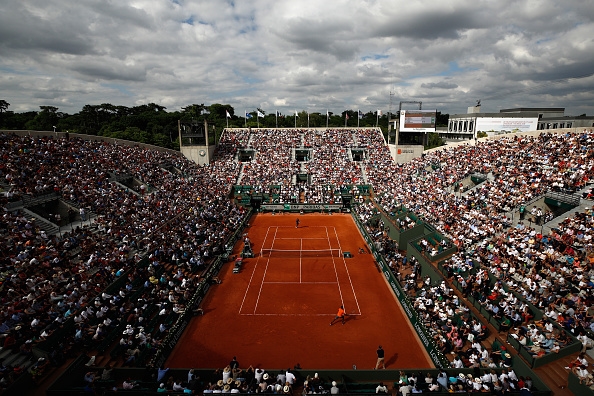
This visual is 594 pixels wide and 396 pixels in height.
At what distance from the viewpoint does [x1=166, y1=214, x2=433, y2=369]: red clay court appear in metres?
16.1

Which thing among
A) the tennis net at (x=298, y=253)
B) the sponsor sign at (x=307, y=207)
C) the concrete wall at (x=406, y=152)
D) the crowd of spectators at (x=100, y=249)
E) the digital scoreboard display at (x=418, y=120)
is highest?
the digital scoreboard display at (x=418, y=120)

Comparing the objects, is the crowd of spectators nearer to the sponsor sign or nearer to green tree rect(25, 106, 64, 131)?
the sponsor sign

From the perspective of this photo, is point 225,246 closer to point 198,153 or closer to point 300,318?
point 300,318

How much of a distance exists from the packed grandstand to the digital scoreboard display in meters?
7.30

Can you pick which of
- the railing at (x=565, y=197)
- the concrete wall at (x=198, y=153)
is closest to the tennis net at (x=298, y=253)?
the railing at (x=565, y=197)

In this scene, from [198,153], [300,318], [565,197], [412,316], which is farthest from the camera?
[198,153]

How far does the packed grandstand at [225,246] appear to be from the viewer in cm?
1471

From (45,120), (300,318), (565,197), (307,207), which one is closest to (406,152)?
(307,207)

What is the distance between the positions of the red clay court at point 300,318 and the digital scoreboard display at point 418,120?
28.2 meters

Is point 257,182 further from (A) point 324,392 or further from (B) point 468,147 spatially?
(A) point 324,392

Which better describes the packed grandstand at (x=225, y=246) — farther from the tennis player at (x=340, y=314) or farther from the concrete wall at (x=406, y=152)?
the concrete wall at (x=406, y=152)

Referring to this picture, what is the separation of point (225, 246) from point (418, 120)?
3713 centimetres

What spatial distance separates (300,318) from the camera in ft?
64.1

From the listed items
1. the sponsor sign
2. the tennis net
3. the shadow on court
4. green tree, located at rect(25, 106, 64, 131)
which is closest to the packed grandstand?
the sponsor sign
